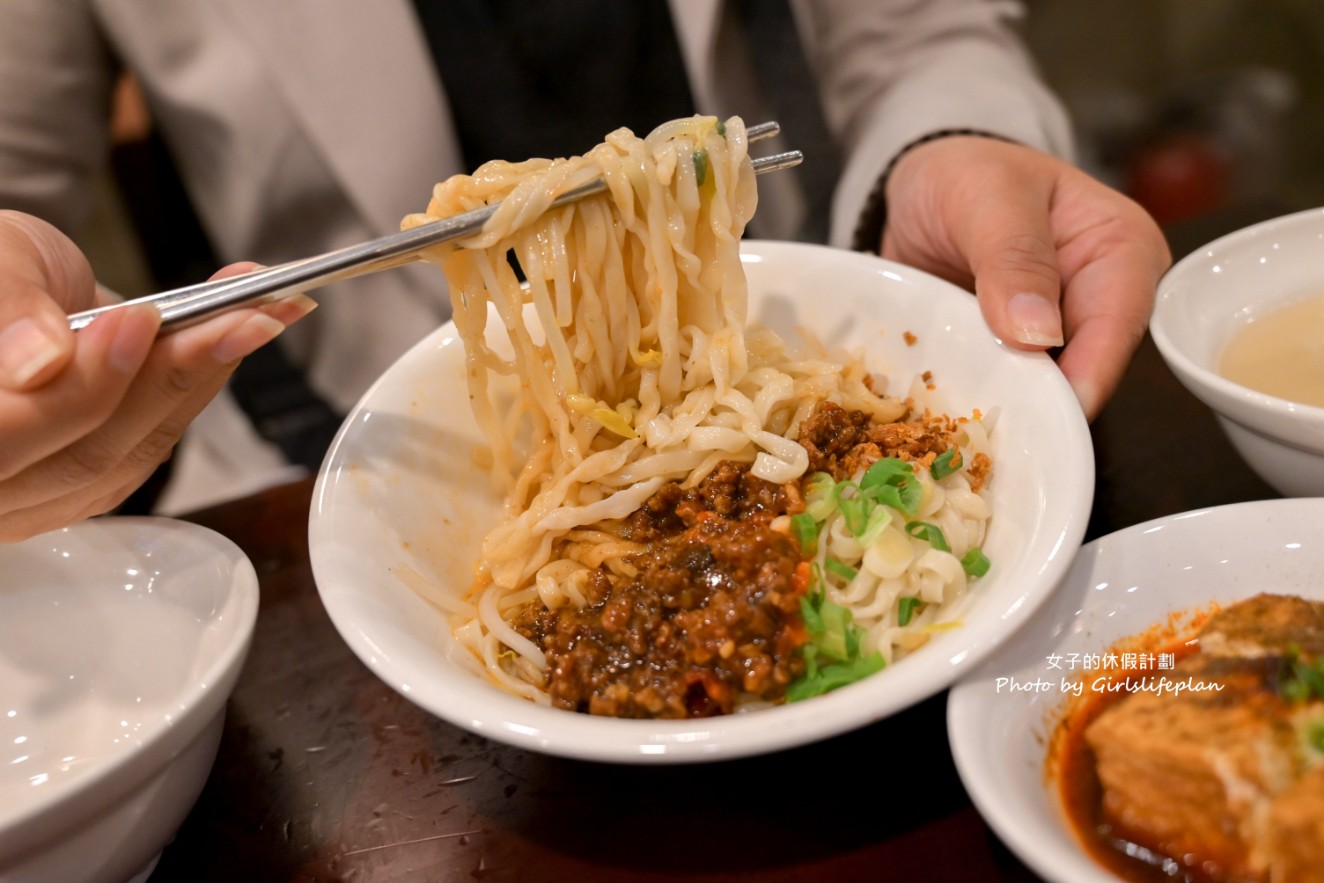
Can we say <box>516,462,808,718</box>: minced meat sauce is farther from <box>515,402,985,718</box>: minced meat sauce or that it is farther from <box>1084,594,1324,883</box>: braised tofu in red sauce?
<box>1084,594,1324,883</box>: braised tofu in red sauce

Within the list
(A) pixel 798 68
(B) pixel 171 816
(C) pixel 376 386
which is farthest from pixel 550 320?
(A) pixel 798 68

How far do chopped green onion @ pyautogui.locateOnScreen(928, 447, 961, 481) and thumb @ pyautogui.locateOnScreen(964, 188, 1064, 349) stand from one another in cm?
27

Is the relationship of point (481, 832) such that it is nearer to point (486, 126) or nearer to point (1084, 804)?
point (1084, 804)

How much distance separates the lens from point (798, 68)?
365 cm

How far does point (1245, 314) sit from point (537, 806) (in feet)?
6.28

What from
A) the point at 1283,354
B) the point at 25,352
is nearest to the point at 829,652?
the point at 1283,354

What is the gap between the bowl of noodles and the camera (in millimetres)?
1589

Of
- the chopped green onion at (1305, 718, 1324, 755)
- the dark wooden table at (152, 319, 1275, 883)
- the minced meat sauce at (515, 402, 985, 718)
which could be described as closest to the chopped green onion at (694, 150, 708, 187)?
the minced meat sauce at (515, 402, 985, 718)

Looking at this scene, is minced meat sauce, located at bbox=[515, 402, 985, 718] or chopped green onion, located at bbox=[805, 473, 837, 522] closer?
minced meat sauce, located at bbox=[515, 402, 985, 718]

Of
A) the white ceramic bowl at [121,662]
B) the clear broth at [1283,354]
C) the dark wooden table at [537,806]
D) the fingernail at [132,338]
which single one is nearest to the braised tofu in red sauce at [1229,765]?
the dark wooden table at [537,806]

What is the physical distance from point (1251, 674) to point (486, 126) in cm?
291

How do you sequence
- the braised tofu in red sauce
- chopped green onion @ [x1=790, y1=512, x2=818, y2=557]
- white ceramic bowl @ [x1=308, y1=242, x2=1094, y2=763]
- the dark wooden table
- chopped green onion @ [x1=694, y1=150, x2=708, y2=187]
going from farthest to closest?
chopped green onion @ [x1=694, y1=150, x2=708, y2=187]
chopped green onion @ [x1=790, y1=512, x2=818, y2=557]
the dark wooden table
white ceramic bowl @ [x1=308, y1=242, x2=1094, y2=763]
the braised tofu in red sauce

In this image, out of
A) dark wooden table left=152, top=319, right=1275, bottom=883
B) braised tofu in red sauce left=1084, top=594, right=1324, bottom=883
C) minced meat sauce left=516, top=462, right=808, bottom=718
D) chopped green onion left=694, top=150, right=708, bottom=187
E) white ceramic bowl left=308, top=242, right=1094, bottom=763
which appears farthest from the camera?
chopped green onion left=694, top=150, right=708, bottom=187

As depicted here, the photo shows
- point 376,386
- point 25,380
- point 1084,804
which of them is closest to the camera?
point 1084,804
